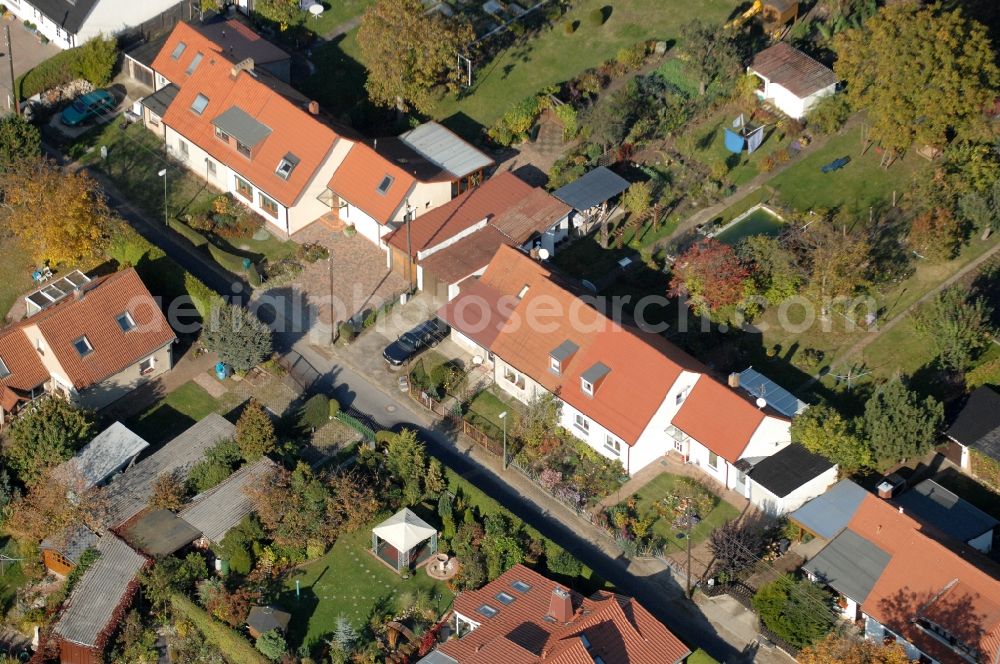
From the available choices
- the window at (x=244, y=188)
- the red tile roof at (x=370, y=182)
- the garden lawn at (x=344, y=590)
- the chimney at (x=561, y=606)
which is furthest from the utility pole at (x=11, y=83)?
the chimney at (x=561, y=606)

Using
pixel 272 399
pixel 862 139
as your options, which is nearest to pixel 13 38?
pixel 272 399

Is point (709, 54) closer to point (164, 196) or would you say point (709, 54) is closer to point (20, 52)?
point (164, 196)

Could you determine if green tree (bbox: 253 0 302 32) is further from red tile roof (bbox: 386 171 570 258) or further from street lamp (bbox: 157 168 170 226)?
red tile roof (bbox: 386 171 570 258)

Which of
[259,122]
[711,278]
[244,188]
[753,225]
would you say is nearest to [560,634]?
[711,278]

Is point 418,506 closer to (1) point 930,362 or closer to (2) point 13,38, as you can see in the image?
(1) point 930,362

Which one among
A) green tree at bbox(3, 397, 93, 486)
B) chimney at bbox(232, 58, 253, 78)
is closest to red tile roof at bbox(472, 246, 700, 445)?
chimney at bbox(232, 58, 253, 78)
